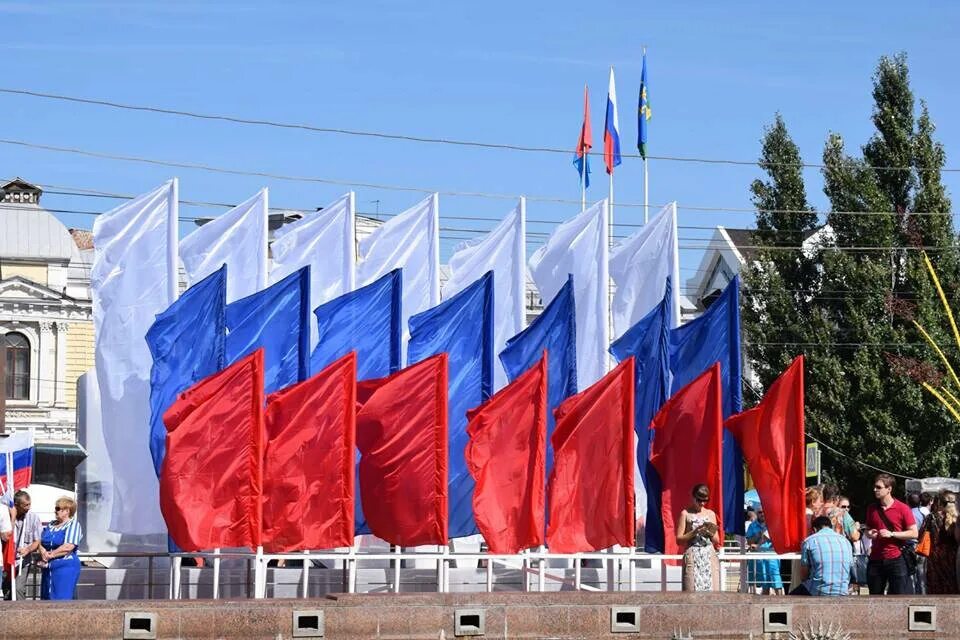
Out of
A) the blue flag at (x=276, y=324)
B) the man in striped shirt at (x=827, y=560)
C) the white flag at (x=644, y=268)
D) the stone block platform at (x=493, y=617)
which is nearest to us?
the stone block platform at (x=493, y=617)

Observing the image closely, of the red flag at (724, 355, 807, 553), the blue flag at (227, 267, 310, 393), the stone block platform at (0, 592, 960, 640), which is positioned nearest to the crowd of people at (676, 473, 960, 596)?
the red flag at (724, 355, 807, 553)

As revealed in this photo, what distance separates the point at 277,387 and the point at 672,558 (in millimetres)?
6149

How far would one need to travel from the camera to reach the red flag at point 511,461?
2028cm

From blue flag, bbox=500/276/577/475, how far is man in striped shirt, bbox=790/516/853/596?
22.7 ft

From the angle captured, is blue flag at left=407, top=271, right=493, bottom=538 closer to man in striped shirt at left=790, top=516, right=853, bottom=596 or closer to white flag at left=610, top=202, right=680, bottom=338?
white flag at left=610, top=202, right=680, bottom=338

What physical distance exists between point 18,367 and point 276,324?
3700 cm

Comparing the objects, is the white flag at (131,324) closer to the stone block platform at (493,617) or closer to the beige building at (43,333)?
the stone block platform at (493,617)

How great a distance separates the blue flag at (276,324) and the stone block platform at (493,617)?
26.3 ft

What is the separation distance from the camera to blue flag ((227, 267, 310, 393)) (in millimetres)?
23547

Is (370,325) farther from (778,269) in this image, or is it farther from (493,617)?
(778,269)

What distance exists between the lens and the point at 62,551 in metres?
19.7

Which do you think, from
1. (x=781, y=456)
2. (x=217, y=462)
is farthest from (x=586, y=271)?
(x=217, y=462)

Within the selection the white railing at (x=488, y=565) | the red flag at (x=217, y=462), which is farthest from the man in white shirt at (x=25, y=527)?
the white railing at (x=488, y=565)

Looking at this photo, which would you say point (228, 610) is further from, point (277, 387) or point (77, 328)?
point (77, 328)
